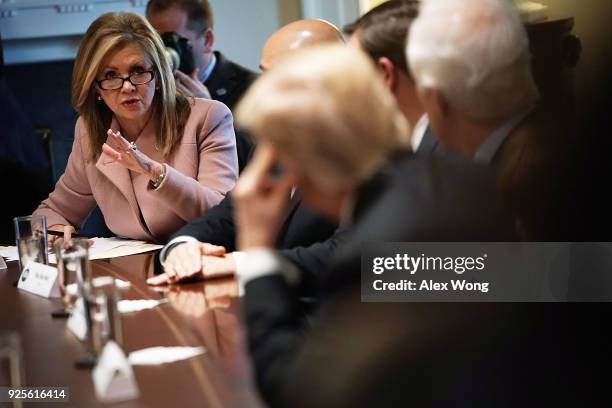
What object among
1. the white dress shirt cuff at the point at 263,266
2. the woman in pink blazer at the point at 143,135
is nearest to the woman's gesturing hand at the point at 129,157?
the woman in pink blazer at the point at 143,135

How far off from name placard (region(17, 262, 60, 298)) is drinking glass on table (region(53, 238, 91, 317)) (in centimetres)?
20

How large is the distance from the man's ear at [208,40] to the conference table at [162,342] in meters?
1.39

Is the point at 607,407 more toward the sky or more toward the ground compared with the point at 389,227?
more toward the ground

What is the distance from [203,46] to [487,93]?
212cm

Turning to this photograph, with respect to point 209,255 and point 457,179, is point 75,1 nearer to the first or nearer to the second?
point 209,255

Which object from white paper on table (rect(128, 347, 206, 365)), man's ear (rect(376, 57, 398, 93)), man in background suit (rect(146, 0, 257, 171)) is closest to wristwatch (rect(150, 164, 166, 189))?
man in background suit (rect(146, 0, 257, 171))

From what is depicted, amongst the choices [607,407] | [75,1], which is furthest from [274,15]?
[607,407]

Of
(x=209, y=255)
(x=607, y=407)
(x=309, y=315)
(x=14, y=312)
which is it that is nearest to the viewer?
(x=607, y=407)

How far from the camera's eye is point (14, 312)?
2148 mm

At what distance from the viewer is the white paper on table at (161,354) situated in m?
1.63

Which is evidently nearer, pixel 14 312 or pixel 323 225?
pixel 14 312

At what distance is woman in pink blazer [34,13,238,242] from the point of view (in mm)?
2943

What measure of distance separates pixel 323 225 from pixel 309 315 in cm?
45

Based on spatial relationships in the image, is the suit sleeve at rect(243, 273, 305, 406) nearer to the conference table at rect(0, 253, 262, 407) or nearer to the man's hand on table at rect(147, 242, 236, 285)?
the conference table at rect(0, 253, 262, 407)
